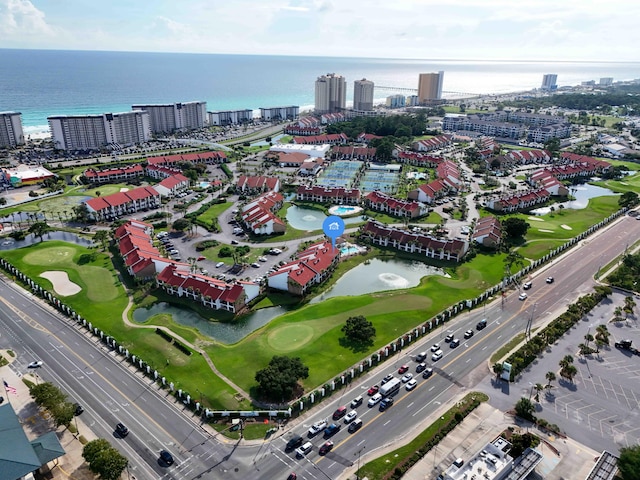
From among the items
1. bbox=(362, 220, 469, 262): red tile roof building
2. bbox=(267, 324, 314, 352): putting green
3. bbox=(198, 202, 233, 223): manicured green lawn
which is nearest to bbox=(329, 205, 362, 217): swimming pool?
bbox=(362, 220, 469, 262): red tile roof building

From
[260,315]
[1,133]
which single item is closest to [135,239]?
[260,315]

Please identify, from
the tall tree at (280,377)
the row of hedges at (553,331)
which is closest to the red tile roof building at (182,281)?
the tall tree at (280,377)

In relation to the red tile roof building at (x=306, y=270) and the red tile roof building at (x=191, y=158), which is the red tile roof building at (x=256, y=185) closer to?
the red tile roof building at (x=191, y=158)

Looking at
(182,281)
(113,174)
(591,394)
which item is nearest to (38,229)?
(182,281)

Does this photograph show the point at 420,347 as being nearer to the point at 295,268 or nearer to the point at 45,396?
the point at 295,268

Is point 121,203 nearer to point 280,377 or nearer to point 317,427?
point 280,377

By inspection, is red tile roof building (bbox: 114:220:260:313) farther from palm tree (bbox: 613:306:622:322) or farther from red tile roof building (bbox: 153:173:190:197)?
palm tree (bbox: 613:306:622:322)
